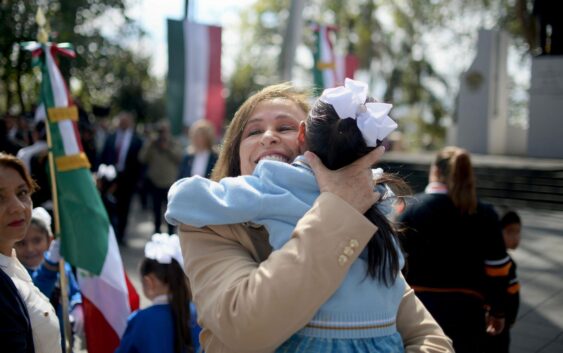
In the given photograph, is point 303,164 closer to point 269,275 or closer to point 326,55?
point 269,275

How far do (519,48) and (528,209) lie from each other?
67.0ft

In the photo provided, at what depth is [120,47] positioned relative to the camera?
15.1 meters

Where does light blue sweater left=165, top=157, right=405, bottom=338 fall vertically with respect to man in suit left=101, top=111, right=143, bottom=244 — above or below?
above

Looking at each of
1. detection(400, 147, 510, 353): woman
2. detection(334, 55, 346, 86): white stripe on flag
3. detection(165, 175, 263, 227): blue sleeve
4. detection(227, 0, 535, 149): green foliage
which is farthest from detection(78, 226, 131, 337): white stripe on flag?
detection(227, 0, 535, 149): green foliage

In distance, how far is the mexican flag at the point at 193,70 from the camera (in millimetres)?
9156

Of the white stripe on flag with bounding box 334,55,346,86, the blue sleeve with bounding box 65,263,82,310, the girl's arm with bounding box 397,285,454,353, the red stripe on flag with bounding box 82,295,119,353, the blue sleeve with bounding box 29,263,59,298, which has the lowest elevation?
the red stripe on flag with bounding box 82,295,119,353

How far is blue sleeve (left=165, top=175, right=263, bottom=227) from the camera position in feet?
4.30

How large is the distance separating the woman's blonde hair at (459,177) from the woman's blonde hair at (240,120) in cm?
194

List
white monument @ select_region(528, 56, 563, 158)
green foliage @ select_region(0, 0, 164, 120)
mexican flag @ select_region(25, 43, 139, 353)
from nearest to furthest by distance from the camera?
mexican flag @ select_region(25, 43, 139, 353) < green foliage @ select_region(0, 0, 164, 120) < white monument @ select_region(528, 56, 563, 158)

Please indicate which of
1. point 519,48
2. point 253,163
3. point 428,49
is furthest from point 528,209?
point 428,49

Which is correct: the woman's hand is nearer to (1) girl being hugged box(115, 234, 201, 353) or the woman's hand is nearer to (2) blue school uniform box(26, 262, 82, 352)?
(1) girl being hugged box(115, 234, 201, 353)

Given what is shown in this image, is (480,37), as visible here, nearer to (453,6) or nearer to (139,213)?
(453,6)

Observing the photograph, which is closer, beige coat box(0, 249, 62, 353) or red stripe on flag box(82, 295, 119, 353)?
beige coat box(0, 249, 62, 353)

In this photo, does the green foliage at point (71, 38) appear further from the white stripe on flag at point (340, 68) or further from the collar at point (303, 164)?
the white stripe on flag at point (340, 68)
